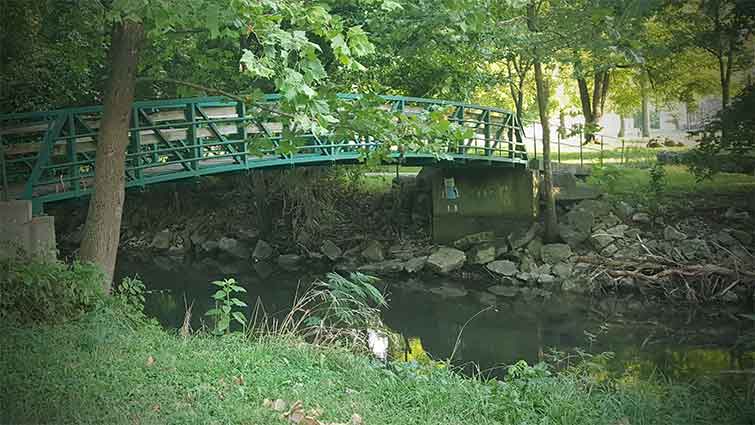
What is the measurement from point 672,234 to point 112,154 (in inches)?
418

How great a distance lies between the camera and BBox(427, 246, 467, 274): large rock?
1658 centimetres

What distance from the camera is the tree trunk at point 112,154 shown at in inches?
342

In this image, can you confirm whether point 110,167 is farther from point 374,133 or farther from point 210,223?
point 210,223

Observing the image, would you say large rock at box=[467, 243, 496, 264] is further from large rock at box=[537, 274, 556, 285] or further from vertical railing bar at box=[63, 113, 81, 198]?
vertical railing bar at box=[63, 113, 81, 198]

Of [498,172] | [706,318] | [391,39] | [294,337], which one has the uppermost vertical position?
[391,39]

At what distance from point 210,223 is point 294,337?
12.7m

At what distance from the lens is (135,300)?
824 centimetres

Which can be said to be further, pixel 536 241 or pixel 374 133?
pixel 536 241

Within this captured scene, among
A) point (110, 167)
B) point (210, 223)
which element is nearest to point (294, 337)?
point (110, 167)

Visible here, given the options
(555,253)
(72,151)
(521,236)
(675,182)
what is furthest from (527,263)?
(72,151)

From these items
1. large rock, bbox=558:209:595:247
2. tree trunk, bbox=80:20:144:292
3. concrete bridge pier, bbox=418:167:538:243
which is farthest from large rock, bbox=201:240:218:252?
tree trunk, bbox=80:20:144:292

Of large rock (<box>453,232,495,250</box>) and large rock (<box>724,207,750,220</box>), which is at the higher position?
large rock (<box>724,207,750,220</box>)

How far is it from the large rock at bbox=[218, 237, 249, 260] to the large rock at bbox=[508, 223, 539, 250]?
599 cm

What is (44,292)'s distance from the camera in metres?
7.10
